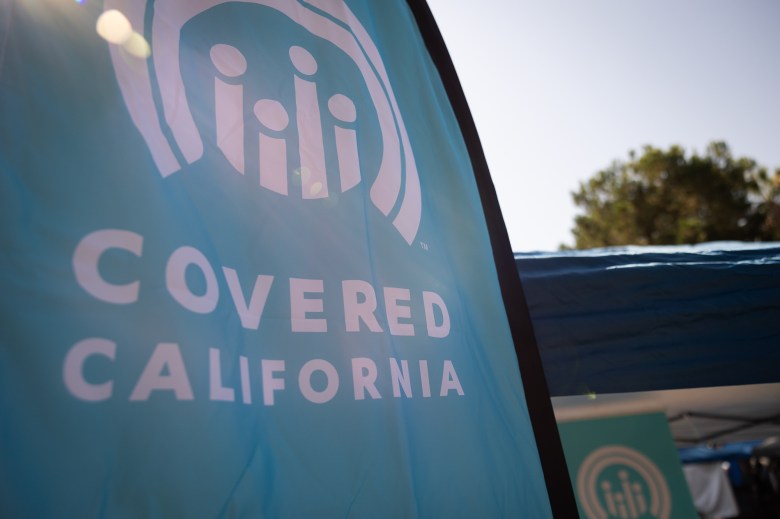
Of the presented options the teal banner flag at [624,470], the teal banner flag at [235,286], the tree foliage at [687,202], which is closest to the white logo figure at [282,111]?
the teal banner flag at [235,286]

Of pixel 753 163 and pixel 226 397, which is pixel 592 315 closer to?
pixel 226 397

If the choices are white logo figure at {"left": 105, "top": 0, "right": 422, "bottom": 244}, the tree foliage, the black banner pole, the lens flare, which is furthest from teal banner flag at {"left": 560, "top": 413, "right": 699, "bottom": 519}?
the tree foliage

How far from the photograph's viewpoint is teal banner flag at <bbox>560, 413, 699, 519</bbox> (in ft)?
11.2

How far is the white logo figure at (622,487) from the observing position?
3.39m

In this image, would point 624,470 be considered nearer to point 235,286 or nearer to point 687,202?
point 235,286

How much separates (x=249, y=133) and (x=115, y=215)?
0.38 meters

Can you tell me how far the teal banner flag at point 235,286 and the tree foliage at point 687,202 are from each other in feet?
46.3

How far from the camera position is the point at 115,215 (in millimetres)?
884

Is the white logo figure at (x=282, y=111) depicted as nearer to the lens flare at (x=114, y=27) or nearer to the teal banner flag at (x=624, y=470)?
the lens flare at (x=114, y=27)

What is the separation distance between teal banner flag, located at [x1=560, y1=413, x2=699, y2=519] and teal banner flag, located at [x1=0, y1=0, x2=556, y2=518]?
7.88 ft

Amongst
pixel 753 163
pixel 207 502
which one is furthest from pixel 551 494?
pixel 753 163

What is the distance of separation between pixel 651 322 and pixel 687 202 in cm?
1453

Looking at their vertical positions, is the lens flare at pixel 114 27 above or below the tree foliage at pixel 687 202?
below

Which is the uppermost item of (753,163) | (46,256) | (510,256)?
(753,163)
